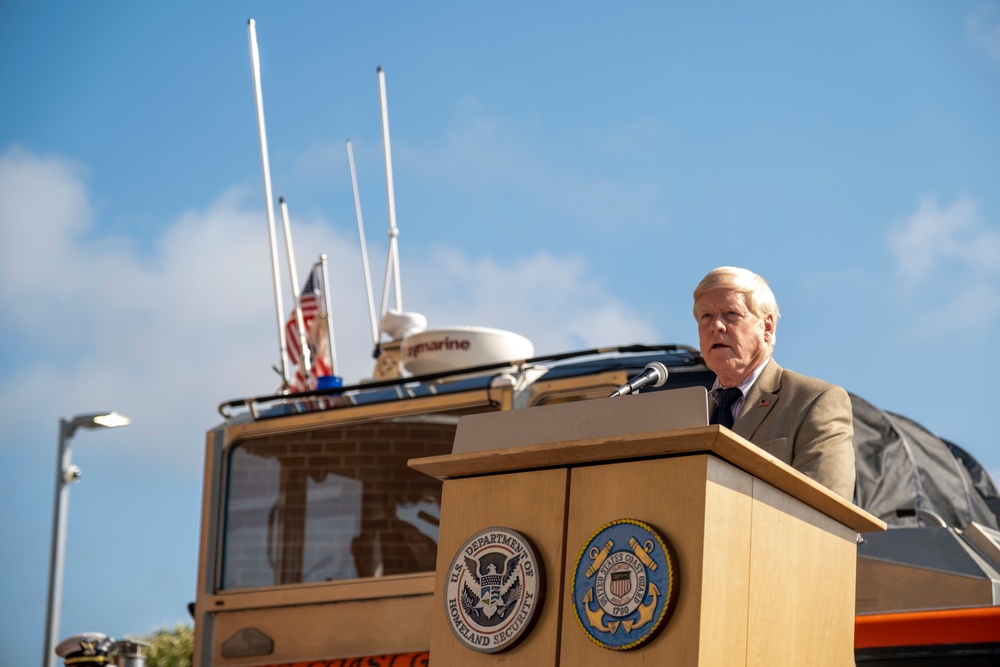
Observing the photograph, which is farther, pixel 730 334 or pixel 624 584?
pixel 730 334

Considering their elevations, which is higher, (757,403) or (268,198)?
(268,198)

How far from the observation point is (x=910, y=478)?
6059 millimetres

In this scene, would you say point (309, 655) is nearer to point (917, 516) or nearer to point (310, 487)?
point (310, 487)

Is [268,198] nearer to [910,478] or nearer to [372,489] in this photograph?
[372,489]

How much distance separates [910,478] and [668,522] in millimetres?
4102

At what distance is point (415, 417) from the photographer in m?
6.52

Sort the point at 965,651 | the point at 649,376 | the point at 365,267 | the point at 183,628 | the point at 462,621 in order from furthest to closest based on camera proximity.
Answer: the point at 183,628
the point at 365,267
the point at 965,651
the point at 649,376
the point at 462,621

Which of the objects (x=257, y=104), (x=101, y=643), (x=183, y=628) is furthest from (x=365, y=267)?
(x=183, y=628)

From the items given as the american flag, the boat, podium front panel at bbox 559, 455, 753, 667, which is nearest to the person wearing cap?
the boat

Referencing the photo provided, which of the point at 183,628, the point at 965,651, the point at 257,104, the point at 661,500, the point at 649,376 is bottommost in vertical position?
the point at 183,628

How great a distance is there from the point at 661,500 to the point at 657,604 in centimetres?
20

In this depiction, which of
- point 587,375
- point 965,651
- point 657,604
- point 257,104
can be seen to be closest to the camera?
point 657,604

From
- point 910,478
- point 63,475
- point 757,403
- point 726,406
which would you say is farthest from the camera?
point 63,475

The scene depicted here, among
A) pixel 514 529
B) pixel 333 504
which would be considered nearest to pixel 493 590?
pixel 514 529
